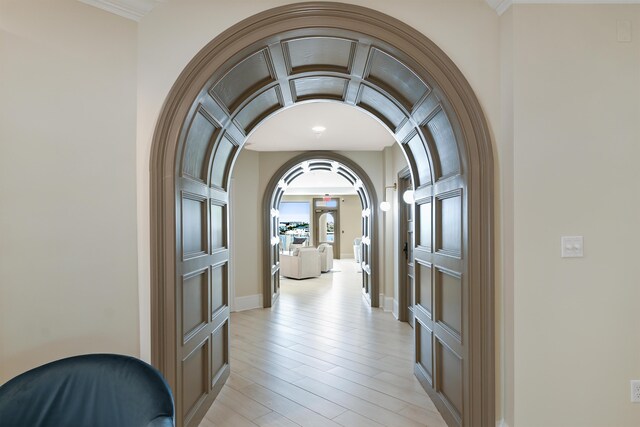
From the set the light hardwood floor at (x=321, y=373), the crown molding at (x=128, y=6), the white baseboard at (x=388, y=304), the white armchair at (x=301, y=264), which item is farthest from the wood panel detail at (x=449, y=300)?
the white armchair at (x=301, y=264)

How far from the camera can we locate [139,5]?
224cm

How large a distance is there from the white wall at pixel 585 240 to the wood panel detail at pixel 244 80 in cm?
158

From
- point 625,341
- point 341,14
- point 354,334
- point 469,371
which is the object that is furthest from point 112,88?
point 354,334

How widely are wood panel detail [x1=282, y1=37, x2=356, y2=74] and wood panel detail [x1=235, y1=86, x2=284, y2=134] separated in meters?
0.33

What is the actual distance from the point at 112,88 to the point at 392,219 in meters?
4.48

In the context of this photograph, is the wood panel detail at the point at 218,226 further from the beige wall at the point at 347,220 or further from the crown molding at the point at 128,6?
the beige wall at the point at 347,220

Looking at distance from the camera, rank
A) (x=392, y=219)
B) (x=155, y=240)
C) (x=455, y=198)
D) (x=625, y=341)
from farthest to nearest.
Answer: (x=392, y=219) → (x=455, y=198) → (x=155, y=240) → (x=625, y=341)

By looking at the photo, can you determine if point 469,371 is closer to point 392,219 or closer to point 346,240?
point 392,219

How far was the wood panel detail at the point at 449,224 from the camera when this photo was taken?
8.04 feet

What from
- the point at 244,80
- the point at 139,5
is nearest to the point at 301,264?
the point at 244,80

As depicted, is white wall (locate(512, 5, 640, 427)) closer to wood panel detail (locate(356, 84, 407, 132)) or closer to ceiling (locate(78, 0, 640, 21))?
ceiling (locate(78, 0, 640, 21))

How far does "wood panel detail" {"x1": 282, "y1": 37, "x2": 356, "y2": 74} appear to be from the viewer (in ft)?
8.00

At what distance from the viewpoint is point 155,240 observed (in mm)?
2201

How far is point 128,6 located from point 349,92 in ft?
5.42
